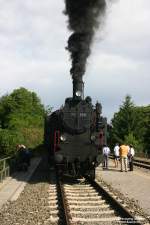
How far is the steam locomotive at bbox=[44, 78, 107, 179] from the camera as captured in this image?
2009 centimetres

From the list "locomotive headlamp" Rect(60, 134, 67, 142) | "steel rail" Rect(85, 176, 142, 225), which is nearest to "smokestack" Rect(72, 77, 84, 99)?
"locomotive headlamp" Rect(60, 134, 67, 142)

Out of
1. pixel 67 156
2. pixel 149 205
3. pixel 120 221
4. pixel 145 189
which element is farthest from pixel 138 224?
pixel 67 156

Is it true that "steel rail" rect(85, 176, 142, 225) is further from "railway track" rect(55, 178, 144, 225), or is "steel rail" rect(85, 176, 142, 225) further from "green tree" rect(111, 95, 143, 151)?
"green tree" rect(111, 95, 143, 151)

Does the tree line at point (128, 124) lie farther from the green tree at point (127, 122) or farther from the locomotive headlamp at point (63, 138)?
the locomotive headlamp at point (63, 138)

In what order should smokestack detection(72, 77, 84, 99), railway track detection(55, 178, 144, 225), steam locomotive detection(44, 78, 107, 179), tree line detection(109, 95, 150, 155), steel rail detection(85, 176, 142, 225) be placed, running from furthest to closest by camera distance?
tree line detection(109, 95, 150, 155) → smokestack detection(72, 77, 84, 99) → steam locomotive detection(44, 78, 107, 179) → railway track detection(55, 178, 144, 225) → steel rail detection(85, 176, 142, 225)

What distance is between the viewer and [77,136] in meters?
20.3

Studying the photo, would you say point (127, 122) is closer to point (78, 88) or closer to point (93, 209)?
point (78, 88)

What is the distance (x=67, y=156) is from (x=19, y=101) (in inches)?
3502

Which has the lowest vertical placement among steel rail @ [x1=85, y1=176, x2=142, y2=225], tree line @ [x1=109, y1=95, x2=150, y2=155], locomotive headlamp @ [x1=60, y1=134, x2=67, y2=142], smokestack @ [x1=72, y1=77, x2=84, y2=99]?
steel rail @ [x1=85, y1=176, x2=142, y2=225]

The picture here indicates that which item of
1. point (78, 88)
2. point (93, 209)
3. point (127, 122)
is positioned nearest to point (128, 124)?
point (127, 122)

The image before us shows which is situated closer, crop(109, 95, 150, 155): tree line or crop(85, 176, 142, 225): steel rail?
crop(85, 176, 142, 225): steel rail

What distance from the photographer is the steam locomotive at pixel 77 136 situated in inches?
791

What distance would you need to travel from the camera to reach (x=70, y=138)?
2022 cm

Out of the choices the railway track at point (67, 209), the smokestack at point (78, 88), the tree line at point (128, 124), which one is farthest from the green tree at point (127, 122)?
the railway track at point (67, 209)
